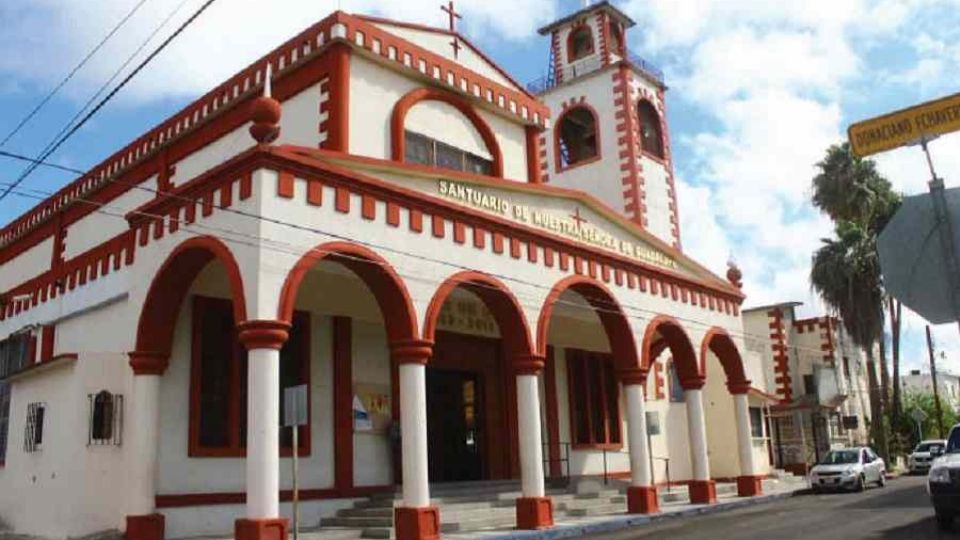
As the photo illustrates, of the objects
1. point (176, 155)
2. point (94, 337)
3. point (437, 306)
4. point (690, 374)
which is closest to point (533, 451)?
point (437, 306)

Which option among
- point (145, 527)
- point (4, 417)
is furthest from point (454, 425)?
point (4, 417)

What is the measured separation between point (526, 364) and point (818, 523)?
5.89 m

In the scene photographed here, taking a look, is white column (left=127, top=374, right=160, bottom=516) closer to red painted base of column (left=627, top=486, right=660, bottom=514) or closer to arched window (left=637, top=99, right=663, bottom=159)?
red painted base of column (left=627, top=486, right=660, bottom=514)

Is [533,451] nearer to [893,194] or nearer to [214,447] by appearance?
[214,447]

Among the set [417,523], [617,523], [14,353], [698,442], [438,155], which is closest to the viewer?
[417,523]

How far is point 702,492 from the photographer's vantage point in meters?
20.8

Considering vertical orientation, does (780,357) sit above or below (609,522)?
above

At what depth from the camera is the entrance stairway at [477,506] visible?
15238mm

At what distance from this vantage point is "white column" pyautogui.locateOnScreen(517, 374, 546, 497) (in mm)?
15773

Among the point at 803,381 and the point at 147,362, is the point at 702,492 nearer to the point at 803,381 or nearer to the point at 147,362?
the point at 147,362

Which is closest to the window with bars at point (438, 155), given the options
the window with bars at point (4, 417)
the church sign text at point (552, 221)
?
the church sign text at point (552, 221)

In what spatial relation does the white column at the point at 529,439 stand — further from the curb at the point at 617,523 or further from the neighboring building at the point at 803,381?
the neighboring building at the point at 803,381

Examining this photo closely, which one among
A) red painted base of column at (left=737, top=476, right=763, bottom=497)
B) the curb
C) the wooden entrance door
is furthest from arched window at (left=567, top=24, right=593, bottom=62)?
the curb

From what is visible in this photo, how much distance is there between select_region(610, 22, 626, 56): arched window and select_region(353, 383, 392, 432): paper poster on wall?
19733mm
